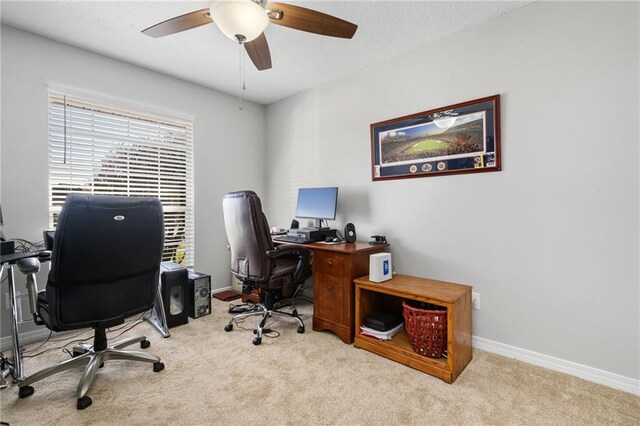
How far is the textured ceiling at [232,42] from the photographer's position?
207cm

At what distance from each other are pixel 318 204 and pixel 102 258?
190 centimetres

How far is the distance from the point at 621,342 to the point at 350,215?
2.12m

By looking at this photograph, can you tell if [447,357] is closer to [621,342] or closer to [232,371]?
[621,342]

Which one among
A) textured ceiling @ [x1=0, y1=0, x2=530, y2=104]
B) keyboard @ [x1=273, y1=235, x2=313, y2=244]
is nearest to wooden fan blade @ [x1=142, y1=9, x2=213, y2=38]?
textured ceiling @ [x1=0, y1=0, x2=530, y2=104]

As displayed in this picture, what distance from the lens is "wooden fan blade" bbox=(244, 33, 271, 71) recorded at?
6.39 feet

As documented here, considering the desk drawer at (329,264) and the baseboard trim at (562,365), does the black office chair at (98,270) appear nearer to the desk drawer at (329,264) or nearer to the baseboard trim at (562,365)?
the desk drawer at (329,264)

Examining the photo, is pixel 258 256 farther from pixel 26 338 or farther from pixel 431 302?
pixel 26 338

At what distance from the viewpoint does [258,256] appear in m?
2.36

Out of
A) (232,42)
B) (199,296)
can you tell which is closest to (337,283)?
(199,296)

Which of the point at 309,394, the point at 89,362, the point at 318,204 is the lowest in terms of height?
the point at 309,394

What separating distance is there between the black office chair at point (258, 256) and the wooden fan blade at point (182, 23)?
1.15m

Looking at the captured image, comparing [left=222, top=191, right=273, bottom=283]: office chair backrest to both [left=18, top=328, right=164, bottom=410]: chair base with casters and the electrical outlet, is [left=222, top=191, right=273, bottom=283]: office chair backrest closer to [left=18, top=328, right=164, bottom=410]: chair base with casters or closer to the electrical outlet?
[left=18, top=328, right=164, bottom=410]: chair base with casters

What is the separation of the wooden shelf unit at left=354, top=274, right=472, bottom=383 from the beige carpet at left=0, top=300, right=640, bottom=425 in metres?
0.06

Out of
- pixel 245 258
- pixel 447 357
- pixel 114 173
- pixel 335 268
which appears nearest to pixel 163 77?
pixel 114 173
